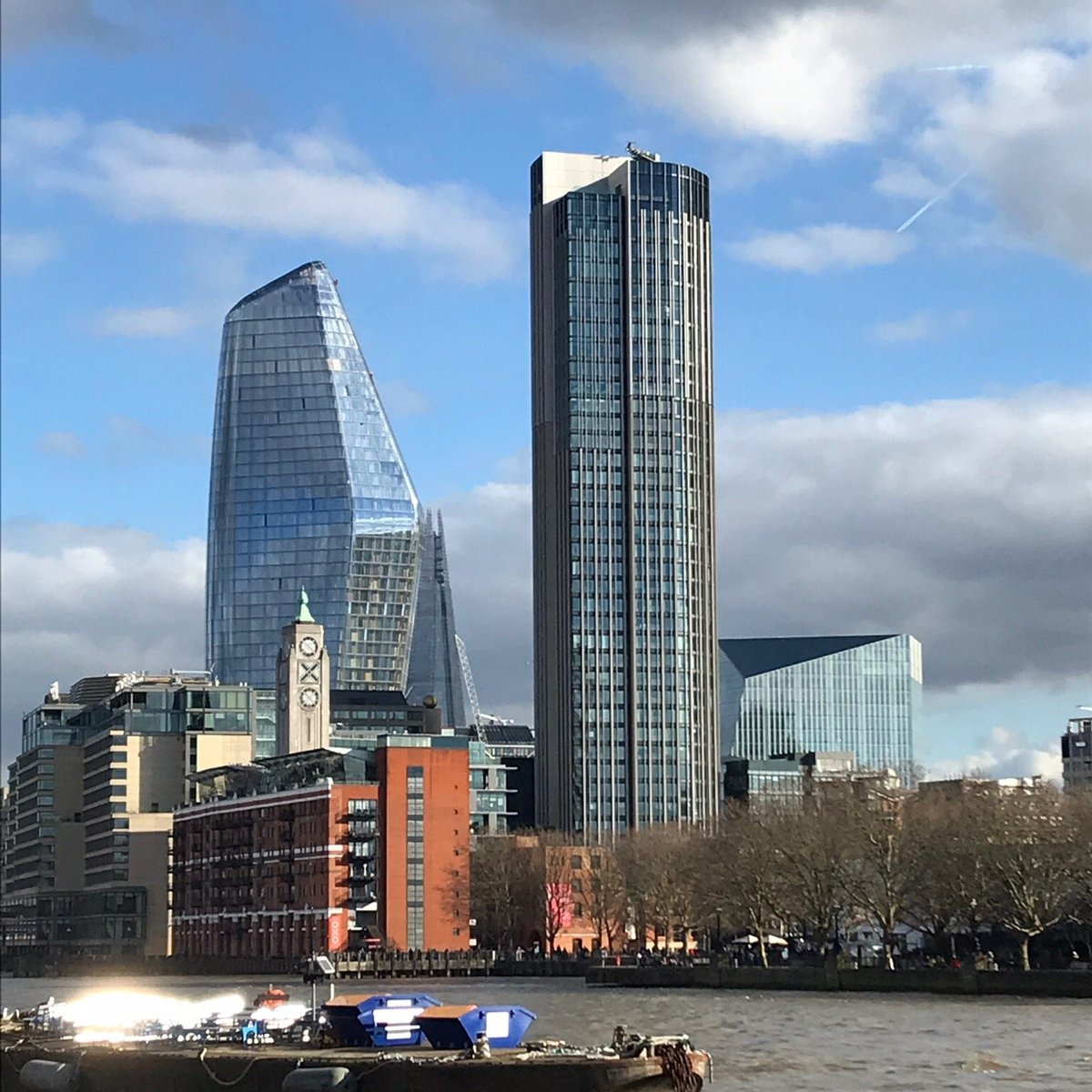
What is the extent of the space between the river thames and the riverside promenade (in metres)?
2.96

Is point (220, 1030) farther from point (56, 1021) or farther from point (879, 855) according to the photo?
point (879, 855)

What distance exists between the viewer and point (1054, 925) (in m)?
172

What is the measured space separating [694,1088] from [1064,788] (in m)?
127

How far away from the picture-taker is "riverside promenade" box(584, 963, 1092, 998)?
138 meters

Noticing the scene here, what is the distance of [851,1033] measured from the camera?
4085 inches

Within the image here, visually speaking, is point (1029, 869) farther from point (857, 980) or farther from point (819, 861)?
point (819, 861)

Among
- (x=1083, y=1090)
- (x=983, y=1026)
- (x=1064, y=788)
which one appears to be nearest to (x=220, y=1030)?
(x=1083, y=1090)

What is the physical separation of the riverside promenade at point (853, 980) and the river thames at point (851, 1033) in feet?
9.71

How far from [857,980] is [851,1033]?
166 feet

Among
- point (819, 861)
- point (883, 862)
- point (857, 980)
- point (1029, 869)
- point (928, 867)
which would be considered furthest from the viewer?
point (819, 861)

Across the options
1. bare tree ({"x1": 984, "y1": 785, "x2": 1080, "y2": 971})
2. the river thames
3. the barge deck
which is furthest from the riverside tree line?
the barge deck

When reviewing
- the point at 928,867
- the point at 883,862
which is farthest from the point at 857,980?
the point at 928,867

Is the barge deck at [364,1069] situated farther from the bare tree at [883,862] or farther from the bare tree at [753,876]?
the bare tree at [753,876]

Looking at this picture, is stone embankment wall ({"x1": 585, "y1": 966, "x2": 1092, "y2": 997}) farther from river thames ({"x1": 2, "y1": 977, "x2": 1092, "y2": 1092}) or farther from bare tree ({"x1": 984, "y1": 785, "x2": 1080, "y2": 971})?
bare tree ({"x1": 984, "y1": 785, "x2": 1080, "y2": 971})
